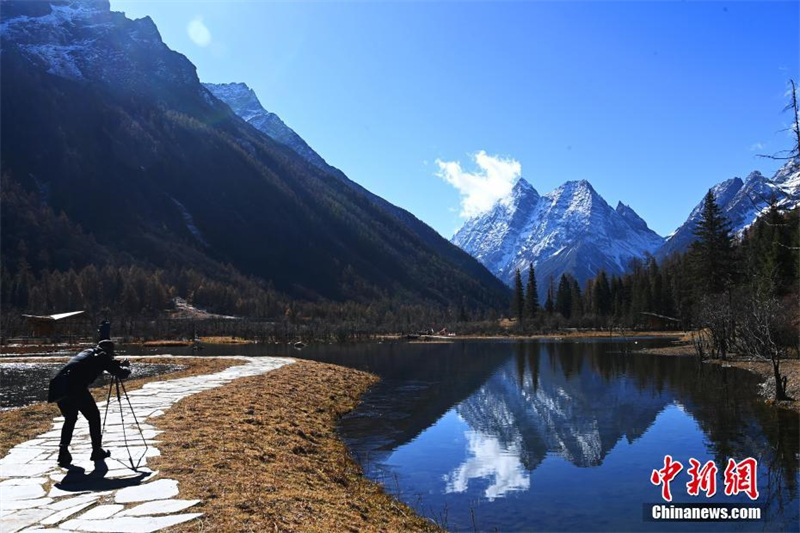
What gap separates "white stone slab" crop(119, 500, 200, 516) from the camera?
27.7ft

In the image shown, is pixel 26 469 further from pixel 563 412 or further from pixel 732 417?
pixel 732 417

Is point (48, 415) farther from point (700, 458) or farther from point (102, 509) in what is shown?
point (700, 458)

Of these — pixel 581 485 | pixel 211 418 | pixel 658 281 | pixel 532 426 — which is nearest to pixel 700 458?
pixel 581 485

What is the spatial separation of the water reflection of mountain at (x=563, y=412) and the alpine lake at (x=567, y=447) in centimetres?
8

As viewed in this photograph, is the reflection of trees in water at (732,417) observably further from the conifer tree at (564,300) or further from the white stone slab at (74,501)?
the conifer tree at (564,300)

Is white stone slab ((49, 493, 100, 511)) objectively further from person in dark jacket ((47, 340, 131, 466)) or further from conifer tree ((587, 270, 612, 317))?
conifer tree ((587, 270, 612, 317))

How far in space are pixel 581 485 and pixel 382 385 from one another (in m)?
21.6

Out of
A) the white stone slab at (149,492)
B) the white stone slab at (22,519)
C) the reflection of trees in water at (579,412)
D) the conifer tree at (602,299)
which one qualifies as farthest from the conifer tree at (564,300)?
the white stone slab at (22,519)

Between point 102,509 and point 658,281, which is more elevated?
point 658,281

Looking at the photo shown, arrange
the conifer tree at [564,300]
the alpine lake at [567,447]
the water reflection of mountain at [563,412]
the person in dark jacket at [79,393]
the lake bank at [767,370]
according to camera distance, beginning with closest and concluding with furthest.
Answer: the person in dark jacket at [79,393] → the alpine lake at [567,447] → the water reflection of mountain at [563,412] → the lake bank at [767,370] → the conifer tree at [564,300]

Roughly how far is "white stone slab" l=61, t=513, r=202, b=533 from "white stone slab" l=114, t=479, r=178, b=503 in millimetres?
896

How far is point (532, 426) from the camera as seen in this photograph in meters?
23.2

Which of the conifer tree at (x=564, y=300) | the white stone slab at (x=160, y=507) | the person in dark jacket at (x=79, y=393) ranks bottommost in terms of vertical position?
the white stone slab at (x=160, y=507)

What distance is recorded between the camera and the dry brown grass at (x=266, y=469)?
8.95 meters
